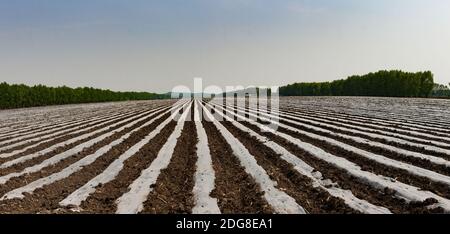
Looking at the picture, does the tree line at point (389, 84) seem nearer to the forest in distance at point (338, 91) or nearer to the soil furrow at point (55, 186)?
the forest in distance at point (338, 91)

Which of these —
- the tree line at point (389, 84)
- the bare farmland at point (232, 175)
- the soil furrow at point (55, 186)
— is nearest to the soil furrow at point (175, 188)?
the bare farmland at point (232, 175)

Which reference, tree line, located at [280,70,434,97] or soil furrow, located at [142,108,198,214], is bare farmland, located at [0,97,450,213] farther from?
tree line, located at [280,70,434,97]

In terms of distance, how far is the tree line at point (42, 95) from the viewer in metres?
47.2

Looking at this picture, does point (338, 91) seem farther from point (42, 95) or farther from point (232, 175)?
point (232, 175)

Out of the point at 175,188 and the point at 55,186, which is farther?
the point at 55,186

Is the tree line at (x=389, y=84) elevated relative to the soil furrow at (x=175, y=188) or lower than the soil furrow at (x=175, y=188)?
elevated

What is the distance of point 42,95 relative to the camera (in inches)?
2126

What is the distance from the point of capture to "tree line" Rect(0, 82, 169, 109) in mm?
47178

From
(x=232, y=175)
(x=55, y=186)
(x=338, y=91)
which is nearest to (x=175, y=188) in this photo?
(x=232, y=175)

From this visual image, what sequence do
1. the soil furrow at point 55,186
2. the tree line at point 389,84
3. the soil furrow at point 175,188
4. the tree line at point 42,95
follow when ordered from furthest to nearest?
the tree line at point 389,84
the tree line at point 42,95
the soil furrow at point 55,186
the soil furrow at point 175,188
